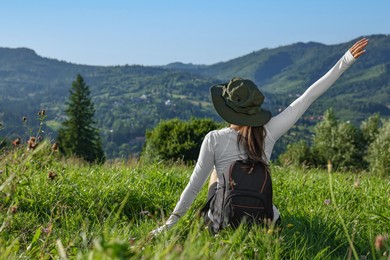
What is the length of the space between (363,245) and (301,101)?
144 centimetres

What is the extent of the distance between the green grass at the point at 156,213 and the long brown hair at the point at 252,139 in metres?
0.68

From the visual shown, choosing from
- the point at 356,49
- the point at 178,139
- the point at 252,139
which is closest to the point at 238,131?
the point at 252,139

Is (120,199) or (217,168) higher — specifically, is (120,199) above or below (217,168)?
below

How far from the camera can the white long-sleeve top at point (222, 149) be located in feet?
14.3

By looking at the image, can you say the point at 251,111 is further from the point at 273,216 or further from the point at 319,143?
the point at 319,143

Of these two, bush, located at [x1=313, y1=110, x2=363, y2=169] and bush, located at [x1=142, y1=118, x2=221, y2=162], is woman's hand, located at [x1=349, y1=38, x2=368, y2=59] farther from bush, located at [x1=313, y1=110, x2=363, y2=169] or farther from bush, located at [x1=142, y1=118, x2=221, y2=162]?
bush, located at [x1=313, y1=110, x2=363, y2=169]

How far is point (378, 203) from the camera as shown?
19.4 ft

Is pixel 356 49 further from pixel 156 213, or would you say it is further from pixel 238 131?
pixel 156 213

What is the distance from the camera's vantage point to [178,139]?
3878 cm

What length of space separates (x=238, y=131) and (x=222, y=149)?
224 mm

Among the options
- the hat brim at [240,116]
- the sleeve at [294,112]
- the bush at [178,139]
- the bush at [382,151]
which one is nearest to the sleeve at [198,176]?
the hat brim at [240,116]

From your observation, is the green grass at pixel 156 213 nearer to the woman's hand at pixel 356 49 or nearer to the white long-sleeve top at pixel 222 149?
the white long-sleeve top at pixel 222 149

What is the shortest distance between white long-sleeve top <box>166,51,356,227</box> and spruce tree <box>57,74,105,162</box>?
A: 58.0 m

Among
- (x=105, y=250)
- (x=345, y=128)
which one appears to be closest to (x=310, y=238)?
(x=105, y=250)
